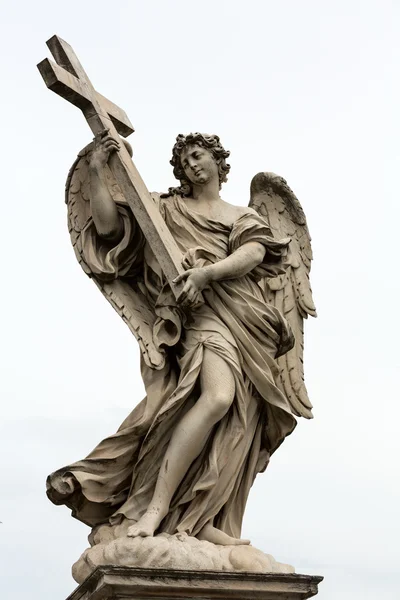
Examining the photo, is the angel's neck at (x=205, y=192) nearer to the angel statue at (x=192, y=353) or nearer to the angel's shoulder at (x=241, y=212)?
the angel statue at (x=192, y=353)

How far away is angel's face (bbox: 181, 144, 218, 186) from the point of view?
326 inches

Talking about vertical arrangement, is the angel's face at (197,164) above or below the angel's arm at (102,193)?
above

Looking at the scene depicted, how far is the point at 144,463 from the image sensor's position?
7.57 m

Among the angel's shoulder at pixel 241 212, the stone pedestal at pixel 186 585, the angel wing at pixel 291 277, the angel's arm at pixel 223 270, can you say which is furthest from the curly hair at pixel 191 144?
the stone pedestal at pixel 186 585

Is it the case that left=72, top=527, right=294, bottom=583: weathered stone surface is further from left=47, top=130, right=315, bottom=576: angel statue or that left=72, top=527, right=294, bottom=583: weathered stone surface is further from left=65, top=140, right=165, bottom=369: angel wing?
left=65, top=140, right=165, bottom=369: angel wing

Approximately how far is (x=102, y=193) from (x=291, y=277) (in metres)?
1.58

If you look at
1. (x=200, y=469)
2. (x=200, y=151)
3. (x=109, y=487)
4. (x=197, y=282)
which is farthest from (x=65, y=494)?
(x=200, y=151)

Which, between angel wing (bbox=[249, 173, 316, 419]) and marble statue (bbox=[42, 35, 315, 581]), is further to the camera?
angel wing (bbox=[249, 173, 316, 419])

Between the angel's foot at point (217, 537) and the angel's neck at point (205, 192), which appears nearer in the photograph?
the angel's foot at point (217, 537)

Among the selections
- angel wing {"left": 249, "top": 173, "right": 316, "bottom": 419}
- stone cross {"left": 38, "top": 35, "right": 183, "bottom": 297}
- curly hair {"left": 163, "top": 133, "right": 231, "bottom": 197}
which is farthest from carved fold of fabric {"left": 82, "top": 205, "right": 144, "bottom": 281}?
angel wing {"left": 249, "top": 173, "right": 316, "bottom": 419}

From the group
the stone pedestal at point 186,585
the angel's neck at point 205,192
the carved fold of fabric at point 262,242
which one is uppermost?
the angel's neck at point 205,192

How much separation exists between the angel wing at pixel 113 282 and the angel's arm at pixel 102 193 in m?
0.11

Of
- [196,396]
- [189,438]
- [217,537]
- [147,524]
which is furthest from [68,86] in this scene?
[217,537]

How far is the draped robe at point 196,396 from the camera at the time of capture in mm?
7512
